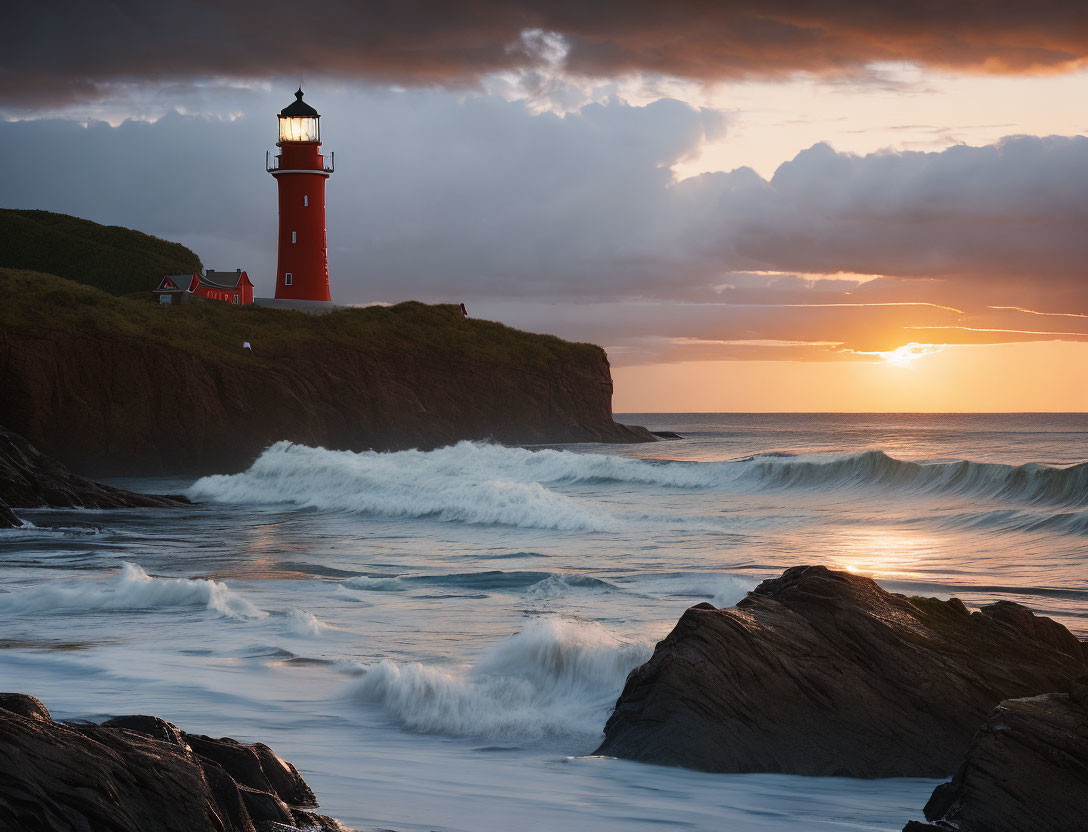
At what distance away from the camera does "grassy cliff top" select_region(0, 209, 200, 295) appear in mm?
68625

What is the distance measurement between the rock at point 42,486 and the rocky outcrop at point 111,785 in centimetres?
1683

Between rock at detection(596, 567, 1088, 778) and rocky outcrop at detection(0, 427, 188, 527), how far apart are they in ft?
52.1

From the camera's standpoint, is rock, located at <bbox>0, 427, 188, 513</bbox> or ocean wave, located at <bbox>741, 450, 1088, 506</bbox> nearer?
rock, located at <bbox>0, 427, 188, 513</bbox>

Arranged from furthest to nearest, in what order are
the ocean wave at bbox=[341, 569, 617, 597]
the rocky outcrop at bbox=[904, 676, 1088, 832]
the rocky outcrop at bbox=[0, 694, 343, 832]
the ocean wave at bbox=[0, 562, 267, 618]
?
the ocean wave at bbox=[341, 569, 617, 597] → the ocean wave at bbox=[0, 562, 267, 618] → the rocky outcrop at bbox=[904, 676, 1088, 832] → the rocky outcrop at bbox=[0, 694, 343, 832]

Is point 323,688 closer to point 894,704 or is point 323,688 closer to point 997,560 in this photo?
point 894,704

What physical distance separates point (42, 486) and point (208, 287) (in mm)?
45751

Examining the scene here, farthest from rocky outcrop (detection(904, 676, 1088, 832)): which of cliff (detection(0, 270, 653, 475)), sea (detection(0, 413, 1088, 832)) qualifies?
cliff (detection(0, 270, 653, 475))

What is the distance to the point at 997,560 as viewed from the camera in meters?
15.6

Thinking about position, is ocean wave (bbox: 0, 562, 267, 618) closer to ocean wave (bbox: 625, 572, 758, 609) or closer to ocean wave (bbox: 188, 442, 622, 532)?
ocean wave (bbox: 625, 572, 758, 609)

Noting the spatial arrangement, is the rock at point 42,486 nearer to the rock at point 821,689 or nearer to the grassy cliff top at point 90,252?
the rock at point 821,689

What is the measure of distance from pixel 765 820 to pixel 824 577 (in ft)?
6.98

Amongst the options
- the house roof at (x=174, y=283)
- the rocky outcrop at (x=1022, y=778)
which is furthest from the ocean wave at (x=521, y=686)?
the house roof at (x=174, y=283)

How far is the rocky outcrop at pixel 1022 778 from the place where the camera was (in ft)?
14.6

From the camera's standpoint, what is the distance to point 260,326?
4862 cm
